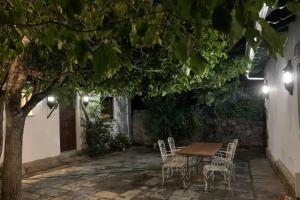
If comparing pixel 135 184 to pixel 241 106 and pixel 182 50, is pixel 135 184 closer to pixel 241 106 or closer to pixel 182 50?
pixel 182 50

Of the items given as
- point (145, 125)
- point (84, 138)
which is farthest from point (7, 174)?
point (145, 125)

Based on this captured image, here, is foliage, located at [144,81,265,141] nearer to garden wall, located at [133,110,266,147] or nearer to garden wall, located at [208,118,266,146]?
garden wall, located at [133,110,266,147]

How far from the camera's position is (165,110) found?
42.2 feet

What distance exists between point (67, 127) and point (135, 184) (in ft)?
15.7

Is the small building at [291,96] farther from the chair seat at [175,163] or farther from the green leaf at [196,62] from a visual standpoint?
the green leaf at [196,62]

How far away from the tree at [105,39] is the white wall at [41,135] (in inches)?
157

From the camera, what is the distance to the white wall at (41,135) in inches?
353

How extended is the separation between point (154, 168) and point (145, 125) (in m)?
4.93

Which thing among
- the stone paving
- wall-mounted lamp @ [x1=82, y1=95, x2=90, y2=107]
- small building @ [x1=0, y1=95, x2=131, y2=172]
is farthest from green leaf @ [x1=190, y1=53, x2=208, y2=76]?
wall-mounted lamp @ [x1=82, y1=95, x2=90, y2=107]

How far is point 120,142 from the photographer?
13.1m

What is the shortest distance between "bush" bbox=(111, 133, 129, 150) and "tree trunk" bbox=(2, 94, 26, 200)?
8054mm

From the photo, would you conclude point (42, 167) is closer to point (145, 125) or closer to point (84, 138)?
point (84, 138)

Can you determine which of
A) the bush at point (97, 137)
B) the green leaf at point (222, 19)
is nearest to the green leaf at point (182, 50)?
the green leaf at point (222, 19)

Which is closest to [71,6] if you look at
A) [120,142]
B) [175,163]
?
[175,163]
